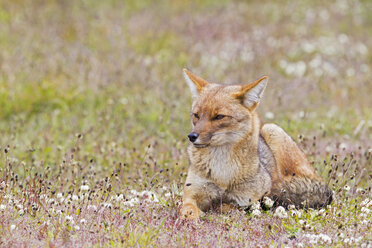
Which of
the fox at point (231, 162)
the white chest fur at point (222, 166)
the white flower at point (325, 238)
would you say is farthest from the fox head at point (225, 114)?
the white flower at point (325, 238)

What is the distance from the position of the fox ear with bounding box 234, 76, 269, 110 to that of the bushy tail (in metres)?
1.09

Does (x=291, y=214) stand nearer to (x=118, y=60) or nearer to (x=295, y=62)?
(x=118, y=60)

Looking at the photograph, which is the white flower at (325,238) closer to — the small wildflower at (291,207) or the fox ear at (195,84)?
the small wildflower at (291,207)

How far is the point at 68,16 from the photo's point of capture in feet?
50.9

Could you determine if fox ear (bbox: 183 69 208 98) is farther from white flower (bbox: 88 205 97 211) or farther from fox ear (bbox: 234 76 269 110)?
white flower (bbox: 88 205 97 211)

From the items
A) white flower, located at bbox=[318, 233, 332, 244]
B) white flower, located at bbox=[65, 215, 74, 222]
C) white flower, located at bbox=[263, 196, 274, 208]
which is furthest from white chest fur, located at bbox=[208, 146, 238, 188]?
white flower, located at bbox=[65, 215, 74, 222]

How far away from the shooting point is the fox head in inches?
222

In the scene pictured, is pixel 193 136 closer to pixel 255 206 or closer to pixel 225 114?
pixel 225 114

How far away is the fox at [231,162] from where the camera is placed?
577cm

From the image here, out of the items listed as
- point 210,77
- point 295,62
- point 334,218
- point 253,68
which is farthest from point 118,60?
point 334,218

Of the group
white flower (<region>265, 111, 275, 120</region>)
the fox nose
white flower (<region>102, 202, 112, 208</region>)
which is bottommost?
white flower (<region>265, 111, 275, 120</region>)

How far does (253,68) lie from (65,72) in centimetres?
473

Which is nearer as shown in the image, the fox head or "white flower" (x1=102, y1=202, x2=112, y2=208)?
"white flower" (x1=102, y1=202, x2=112, y2=208)

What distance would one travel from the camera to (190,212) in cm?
550
